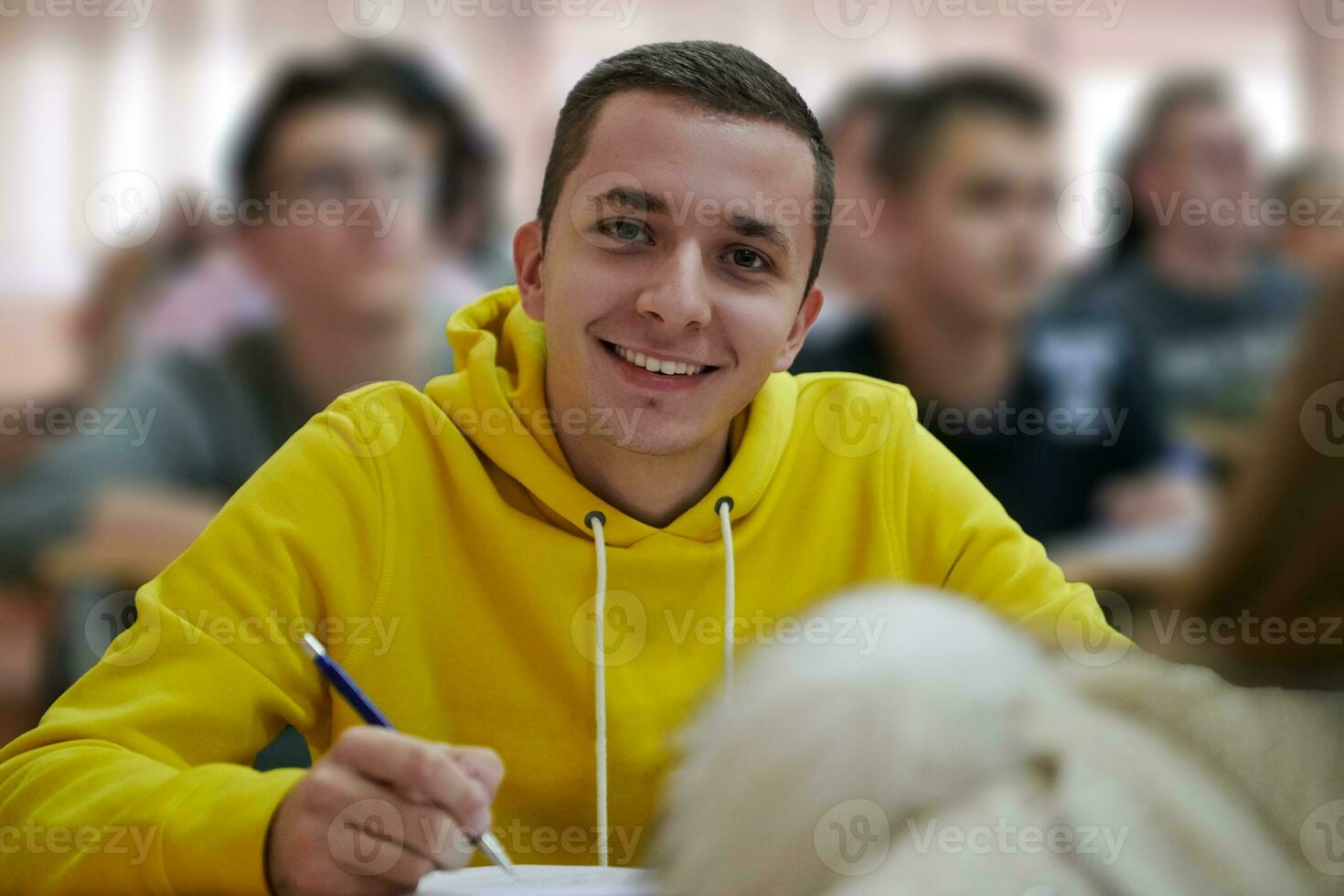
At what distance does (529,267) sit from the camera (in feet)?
4.15

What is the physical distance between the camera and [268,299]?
288 cm

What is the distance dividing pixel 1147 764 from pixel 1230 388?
2715mm

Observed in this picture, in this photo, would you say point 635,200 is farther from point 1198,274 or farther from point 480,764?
point 1198,274

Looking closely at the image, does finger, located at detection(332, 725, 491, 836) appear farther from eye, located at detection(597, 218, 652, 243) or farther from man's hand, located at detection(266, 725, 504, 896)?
eye, located at detection(597, 218, 652, 243)

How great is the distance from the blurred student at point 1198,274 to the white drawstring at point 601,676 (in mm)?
2020

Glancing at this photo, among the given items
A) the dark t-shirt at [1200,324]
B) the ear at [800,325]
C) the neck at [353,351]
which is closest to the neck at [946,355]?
the dark t-shirt at [1200,324]

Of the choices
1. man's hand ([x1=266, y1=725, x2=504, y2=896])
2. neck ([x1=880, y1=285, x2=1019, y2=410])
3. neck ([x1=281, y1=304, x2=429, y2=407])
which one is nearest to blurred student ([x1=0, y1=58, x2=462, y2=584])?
neck ([x1=281, y1=304, x2=429, y2=407])

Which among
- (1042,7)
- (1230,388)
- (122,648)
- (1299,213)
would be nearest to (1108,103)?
(1042,7)

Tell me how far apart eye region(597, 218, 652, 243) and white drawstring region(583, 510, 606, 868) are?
0.78 ft

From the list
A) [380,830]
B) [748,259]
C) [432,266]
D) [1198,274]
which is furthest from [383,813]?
[1198,274]

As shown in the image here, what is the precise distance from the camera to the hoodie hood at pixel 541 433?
116cm

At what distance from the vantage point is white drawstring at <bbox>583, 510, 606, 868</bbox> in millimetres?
1092

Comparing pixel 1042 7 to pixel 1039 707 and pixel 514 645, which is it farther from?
pixel 1039 707

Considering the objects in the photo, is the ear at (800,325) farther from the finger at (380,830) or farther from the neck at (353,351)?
the neck at (353,351)
